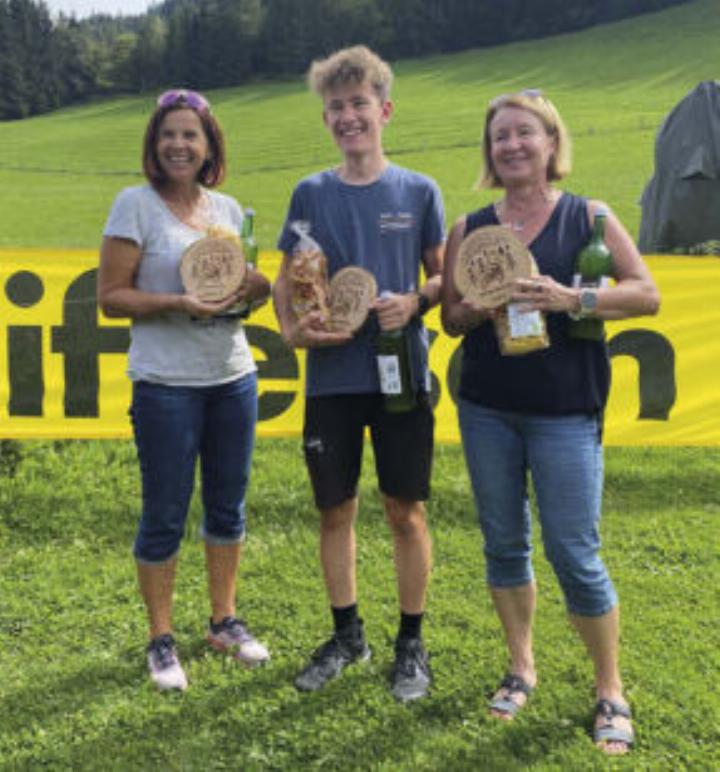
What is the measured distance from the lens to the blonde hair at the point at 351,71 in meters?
3.00

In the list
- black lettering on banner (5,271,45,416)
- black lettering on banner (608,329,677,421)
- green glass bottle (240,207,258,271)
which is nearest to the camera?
green glass bottle (240,207,258,271)

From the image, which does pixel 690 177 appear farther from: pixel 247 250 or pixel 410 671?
pixel 410 671

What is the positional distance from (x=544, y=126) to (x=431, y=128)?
3444 cm

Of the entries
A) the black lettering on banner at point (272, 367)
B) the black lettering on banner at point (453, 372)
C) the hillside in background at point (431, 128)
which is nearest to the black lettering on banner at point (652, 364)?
the black lettering on banner at point (453, 372)

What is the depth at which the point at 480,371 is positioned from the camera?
2986mm

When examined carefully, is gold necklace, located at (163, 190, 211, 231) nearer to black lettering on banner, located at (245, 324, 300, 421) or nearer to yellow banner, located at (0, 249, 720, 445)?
yellow banner, located at (0, 249, 720, 445)

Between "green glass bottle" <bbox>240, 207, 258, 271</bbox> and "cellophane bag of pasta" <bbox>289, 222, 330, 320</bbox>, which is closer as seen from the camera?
"cellophane bag of pasta" <bbox>289, 222, 330, 320</bbox>

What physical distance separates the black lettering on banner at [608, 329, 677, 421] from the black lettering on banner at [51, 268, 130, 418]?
128 inches

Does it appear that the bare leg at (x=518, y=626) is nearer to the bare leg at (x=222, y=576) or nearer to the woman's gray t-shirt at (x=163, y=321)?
the bare leg at (x=222, y=576)

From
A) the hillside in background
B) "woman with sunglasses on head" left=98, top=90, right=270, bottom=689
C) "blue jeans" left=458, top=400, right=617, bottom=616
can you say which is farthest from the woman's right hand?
the hillside in background

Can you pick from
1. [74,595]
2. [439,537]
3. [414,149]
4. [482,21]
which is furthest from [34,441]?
[482,21]

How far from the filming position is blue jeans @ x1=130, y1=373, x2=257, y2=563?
10.6 ft

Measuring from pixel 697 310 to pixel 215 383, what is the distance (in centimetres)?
358

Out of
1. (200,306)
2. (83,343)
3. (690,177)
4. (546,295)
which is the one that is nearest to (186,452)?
(200,306)
